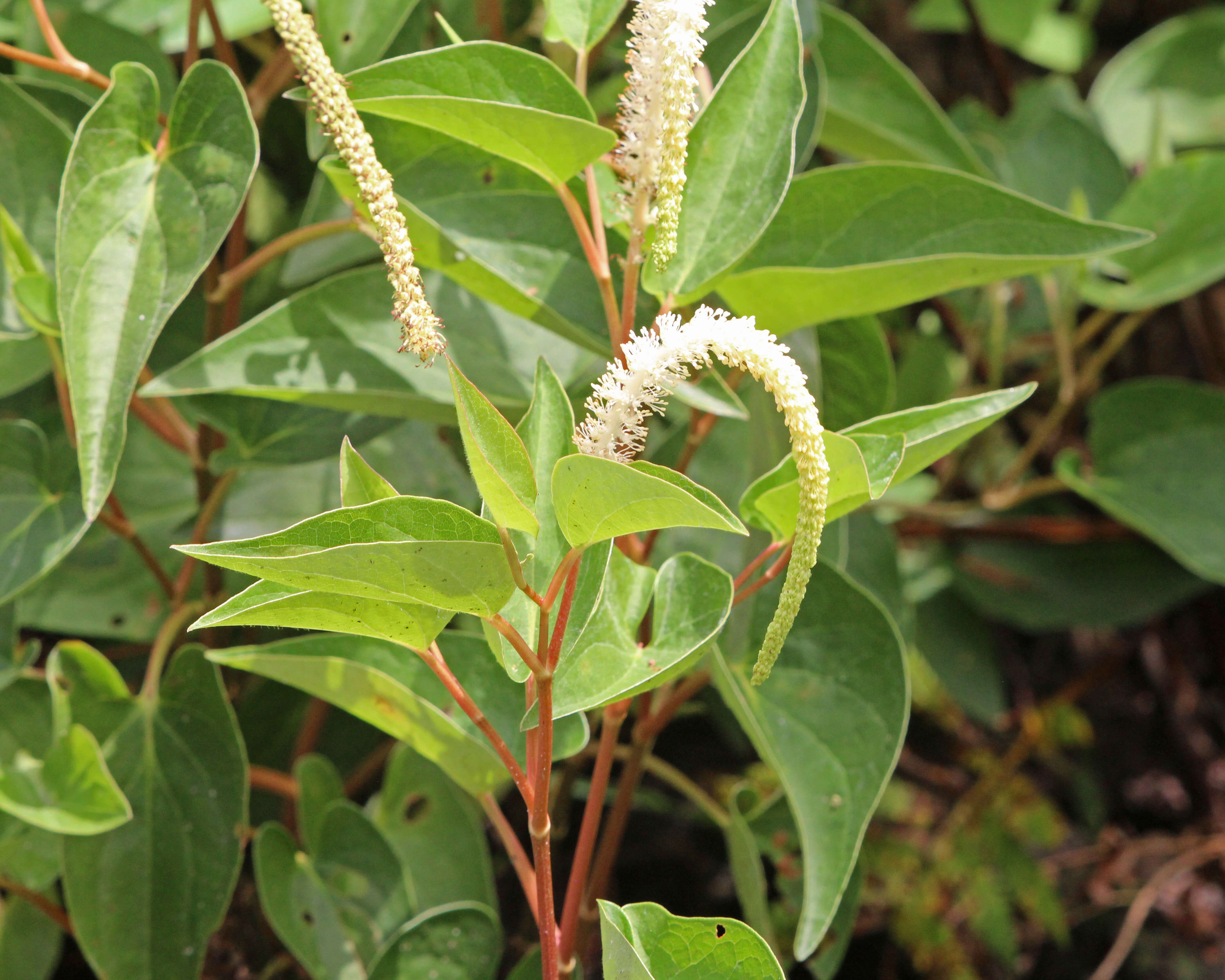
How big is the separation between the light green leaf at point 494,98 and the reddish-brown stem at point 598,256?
2cm

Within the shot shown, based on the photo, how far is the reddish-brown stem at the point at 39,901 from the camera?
69cm

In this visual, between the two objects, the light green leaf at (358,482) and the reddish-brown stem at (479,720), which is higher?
the light green leaf at (358,482)

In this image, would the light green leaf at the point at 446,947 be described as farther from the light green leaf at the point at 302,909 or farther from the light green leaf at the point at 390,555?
the light green leaf at the point at 390,555

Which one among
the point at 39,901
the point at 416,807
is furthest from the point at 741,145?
the point at 39,901

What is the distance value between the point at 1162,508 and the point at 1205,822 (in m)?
0.41

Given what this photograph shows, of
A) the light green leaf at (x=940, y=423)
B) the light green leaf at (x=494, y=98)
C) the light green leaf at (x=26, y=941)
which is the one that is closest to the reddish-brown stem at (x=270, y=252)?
the light green leaf at (x=494, y=98)

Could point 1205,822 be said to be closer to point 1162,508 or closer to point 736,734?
point 1162,508

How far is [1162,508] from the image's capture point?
3.31 ft

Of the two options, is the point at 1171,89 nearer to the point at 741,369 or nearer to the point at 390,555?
the point at 741,369

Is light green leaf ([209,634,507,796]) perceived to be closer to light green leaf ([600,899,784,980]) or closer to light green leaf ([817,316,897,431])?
light green leaf ([600,899,784,980])

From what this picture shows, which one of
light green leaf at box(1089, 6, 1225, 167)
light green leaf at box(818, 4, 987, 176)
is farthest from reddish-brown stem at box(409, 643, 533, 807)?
light green leaf at box(1089, 6, 1225, 167)

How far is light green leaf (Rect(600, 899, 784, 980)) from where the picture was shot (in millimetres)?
446

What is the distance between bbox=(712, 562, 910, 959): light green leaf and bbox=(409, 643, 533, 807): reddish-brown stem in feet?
0.47

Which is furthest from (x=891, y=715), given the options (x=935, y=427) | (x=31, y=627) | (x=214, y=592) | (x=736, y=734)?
(x=31, y=627)
